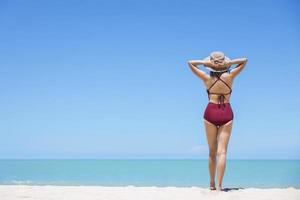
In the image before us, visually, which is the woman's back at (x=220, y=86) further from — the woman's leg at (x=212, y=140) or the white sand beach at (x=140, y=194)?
the white sand beach at (x=140, y=194)

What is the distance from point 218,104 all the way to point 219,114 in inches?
6.2

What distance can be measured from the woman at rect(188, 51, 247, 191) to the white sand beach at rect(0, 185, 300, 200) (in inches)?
13.8

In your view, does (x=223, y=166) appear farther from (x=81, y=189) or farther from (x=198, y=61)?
(x=81, y=189)

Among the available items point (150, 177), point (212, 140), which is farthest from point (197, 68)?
point (150, 177)

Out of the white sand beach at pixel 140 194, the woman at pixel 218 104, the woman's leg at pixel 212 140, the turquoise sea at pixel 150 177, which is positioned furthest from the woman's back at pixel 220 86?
the turquoise sea at pixel 150 177

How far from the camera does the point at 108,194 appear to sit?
7352mm

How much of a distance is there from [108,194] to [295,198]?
276cm

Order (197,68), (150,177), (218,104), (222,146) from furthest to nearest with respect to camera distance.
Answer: (150,177), (197,68), (218,104), (222,146)

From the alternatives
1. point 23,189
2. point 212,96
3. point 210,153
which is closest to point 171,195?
point 210,153

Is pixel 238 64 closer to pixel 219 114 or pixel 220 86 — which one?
pixel 220 86

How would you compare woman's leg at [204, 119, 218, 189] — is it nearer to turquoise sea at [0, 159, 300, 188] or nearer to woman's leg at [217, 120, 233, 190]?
woman's leg at [217, 120, 233, 190]

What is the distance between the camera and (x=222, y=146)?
7.03 metres

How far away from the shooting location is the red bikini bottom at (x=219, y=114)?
7082 mm

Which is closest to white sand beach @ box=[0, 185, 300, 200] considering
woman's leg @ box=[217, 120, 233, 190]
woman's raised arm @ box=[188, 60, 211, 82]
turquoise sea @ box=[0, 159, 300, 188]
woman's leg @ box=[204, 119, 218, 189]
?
woman's leg @ box=[217, 120, 233, 190]
